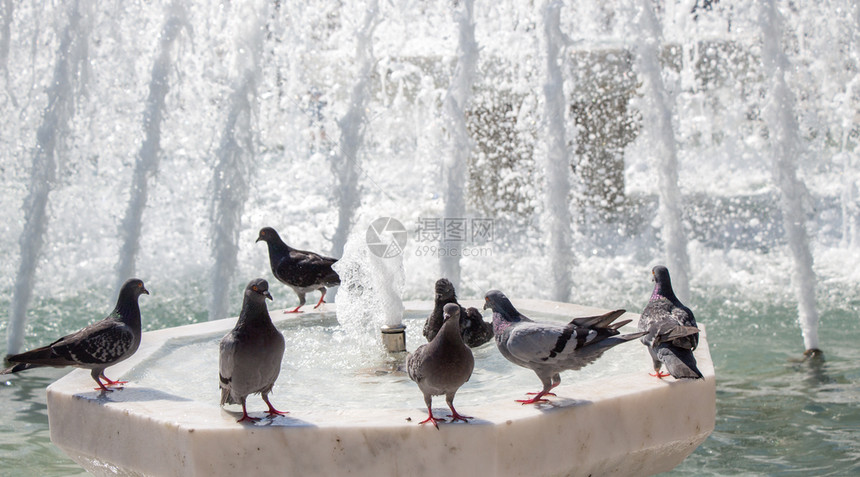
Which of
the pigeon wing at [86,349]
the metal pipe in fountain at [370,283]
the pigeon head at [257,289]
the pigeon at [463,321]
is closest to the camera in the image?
the pigeon head at [257,289]

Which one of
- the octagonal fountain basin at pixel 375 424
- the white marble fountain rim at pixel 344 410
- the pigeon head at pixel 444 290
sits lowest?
the octagonal fountain basin at pixel 375 424

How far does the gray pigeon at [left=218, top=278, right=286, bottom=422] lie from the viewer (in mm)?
2561

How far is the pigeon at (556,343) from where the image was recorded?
271 cm

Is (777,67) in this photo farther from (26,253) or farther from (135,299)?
(26,253)

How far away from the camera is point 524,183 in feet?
34.1

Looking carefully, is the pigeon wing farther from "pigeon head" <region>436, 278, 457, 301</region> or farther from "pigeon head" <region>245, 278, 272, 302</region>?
"pigeon head" <region>436, 278, 457, 301</region>

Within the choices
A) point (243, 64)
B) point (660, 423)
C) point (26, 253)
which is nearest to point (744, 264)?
point (243, 64)

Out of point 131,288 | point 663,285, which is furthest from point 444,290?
point 131,288

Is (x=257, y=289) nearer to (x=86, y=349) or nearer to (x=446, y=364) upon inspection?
(x=446, y=364)

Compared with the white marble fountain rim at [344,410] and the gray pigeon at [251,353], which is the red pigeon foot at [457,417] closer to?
the white marble fountain rim at [344,410]

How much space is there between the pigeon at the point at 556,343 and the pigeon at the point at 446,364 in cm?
28

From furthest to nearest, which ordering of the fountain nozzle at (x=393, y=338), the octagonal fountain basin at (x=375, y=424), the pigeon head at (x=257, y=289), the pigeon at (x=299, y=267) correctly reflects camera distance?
the pigeon at (x=299, y=267)
the fountain nozzle at (x=393, y=338)
the pigeon head at (x=257, y=289)
the octagonal fountain basin at (x=375, y=424)

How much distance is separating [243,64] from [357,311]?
3.81 metres

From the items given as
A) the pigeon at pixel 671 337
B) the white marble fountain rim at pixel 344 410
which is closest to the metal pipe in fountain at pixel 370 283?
the white marble fountain rim at pixel 344 410
